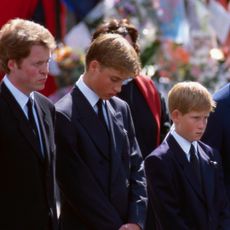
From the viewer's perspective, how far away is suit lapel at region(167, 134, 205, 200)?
17.9 ft

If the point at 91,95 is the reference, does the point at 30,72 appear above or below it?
above

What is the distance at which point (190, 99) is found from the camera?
554 centimetres

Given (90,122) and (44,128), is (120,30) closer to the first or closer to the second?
(90,122)

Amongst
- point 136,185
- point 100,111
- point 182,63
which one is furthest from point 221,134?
point 182,63

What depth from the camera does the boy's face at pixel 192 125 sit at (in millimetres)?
5512

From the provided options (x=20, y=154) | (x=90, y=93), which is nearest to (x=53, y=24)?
(x=90, y=93)

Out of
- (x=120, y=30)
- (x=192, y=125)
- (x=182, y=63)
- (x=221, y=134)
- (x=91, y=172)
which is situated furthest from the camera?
(x=182, y=63)

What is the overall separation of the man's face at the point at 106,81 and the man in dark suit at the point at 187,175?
43 centimetres

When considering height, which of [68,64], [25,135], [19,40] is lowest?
[68,64]

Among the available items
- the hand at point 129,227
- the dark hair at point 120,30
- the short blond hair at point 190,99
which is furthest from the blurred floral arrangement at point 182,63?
the hand at point 129,227

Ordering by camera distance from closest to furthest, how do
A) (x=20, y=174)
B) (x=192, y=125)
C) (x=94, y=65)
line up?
Answer: (x=20, y=174), (x=94, y=65), (x=192, y=125)

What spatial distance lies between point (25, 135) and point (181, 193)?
1063 millimetres

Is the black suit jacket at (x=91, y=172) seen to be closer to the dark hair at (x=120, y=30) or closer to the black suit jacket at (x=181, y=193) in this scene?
the black suit jacket at (x=181, y=193)

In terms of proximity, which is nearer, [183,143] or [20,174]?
[20,174]
